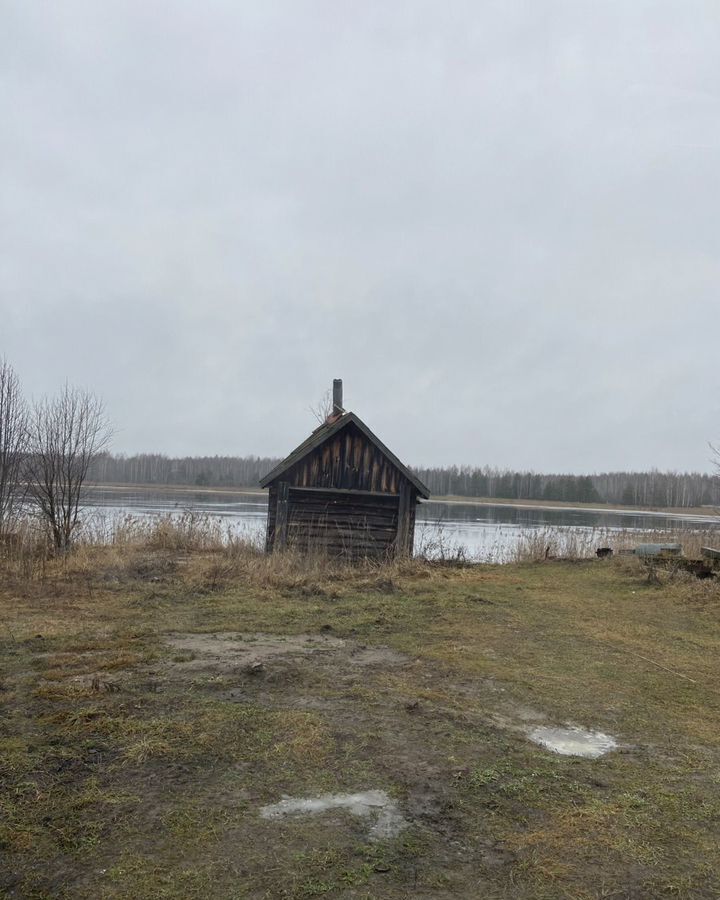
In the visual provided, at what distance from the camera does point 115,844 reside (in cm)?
326

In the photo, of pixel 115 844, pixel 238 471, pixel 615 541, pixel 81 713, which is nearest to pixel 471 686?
pixel 81 713

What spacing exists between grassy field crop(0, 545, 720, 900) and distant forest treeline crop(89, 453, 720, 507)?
7007cm

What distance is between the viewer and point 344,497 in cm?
1588

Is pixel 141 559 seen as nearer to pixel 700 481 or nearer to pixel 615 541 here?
pixel 615 541

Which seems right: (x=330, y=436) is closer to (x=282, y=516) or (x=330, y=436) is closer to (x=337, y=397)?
(x=282, y=516)

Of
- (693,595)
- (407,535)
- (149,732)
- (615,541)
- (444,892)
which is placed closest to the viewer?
(444,892)

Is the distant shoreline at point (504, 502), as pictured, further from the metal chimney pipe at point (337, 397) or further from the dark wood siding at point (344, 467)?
the dark wood siding at point (344, 467)

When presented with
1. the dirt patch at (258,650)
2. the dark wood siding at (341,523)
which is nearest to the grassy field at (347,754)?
the dirt patch at (258,650)

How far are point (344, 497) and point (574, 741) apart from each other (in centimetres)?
1110

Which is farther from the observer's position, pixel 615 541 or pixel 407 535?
pixel 615 541

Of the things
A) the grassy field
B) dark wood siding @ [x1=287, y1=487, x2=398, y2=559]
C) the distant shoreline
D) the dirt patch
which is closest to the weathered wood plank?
dark wood siding @ [x1=287, y1=487, x2=398, y2=559]

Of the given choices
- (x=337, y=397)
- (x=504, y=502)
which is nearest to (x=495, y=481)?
(x=504, y=502)

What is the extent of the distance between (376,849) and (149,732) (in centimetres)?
205

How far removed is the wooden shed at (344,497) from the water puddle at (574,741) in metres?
10.5
